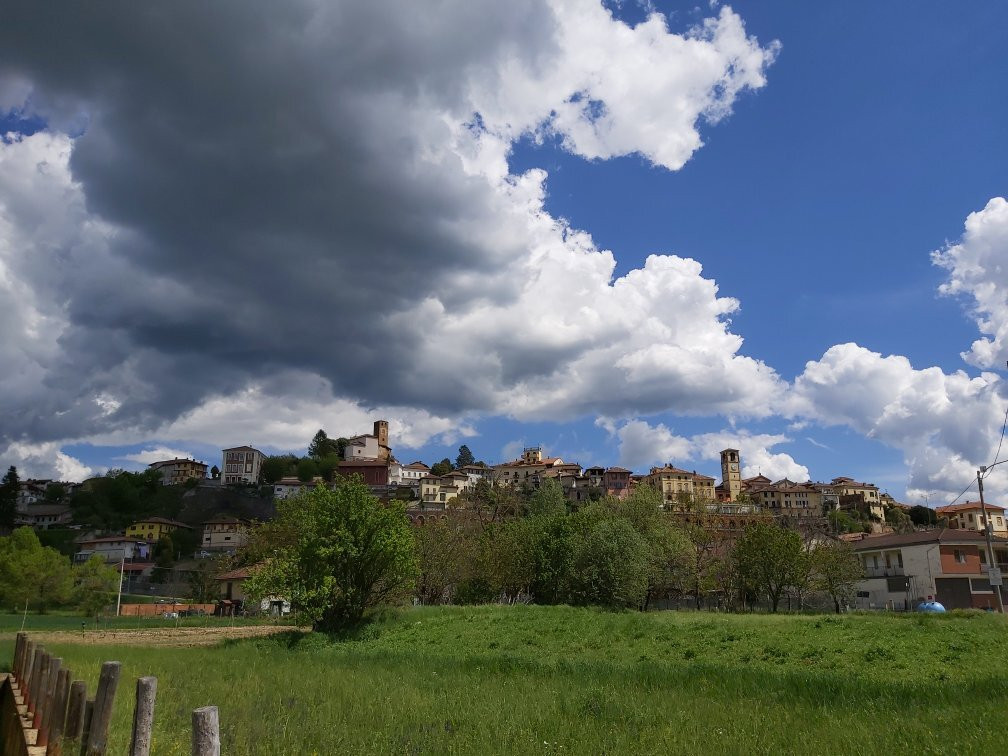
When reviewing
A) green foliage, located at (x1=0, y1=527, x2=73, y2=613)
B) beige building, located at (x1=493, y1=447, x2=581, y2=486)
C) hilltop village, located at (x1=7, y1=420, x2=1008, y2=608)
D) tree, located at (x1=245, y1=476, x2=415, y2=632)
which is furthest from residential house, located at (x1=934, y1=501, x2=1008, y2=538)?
green foliage, located at (x1=0, y1=527, x2=73, y2=613)

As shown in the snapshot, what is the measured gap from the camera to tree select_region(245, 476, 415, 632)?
43.1m

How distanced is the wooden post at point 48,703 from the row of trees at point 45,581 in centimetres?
5956

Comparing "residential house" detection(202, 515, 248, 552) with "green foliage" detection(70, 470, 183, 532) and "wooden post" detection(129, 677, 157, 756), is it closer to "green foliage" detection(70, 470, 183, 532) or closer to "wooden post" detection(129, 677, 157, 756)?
"green foliage" detection(70, 470, 183, 532)

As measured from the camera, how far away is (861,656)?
82.3 ft

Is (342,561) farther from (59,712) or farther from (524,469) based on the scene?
(524,469)

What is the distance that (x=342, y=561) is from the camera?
4444cm

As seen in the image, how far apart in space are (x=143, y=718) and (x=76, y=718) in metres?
1.94

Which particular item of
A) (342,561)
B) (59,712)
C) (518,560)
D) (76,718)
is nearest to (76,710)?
(76,718)

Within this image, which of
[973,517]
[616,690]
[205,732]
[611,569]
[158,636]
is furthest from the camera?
[973,517]

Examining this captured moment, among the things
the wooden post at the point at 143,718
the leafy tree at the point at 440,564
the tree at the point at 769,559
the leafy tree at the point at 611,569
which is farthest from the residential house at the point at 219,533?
the wooden post at the point at 143,718

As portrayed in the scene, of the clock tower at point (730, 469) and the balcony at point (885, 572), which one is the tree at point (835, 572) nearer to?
the balcony at point (885, 572)

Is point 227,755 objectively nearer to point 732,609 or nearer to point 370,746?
point 370,746

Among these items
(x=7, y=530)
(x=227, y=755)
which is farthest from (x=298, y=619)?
(x=7, y=530)

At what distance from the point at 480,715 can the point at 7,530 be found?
172163mm
